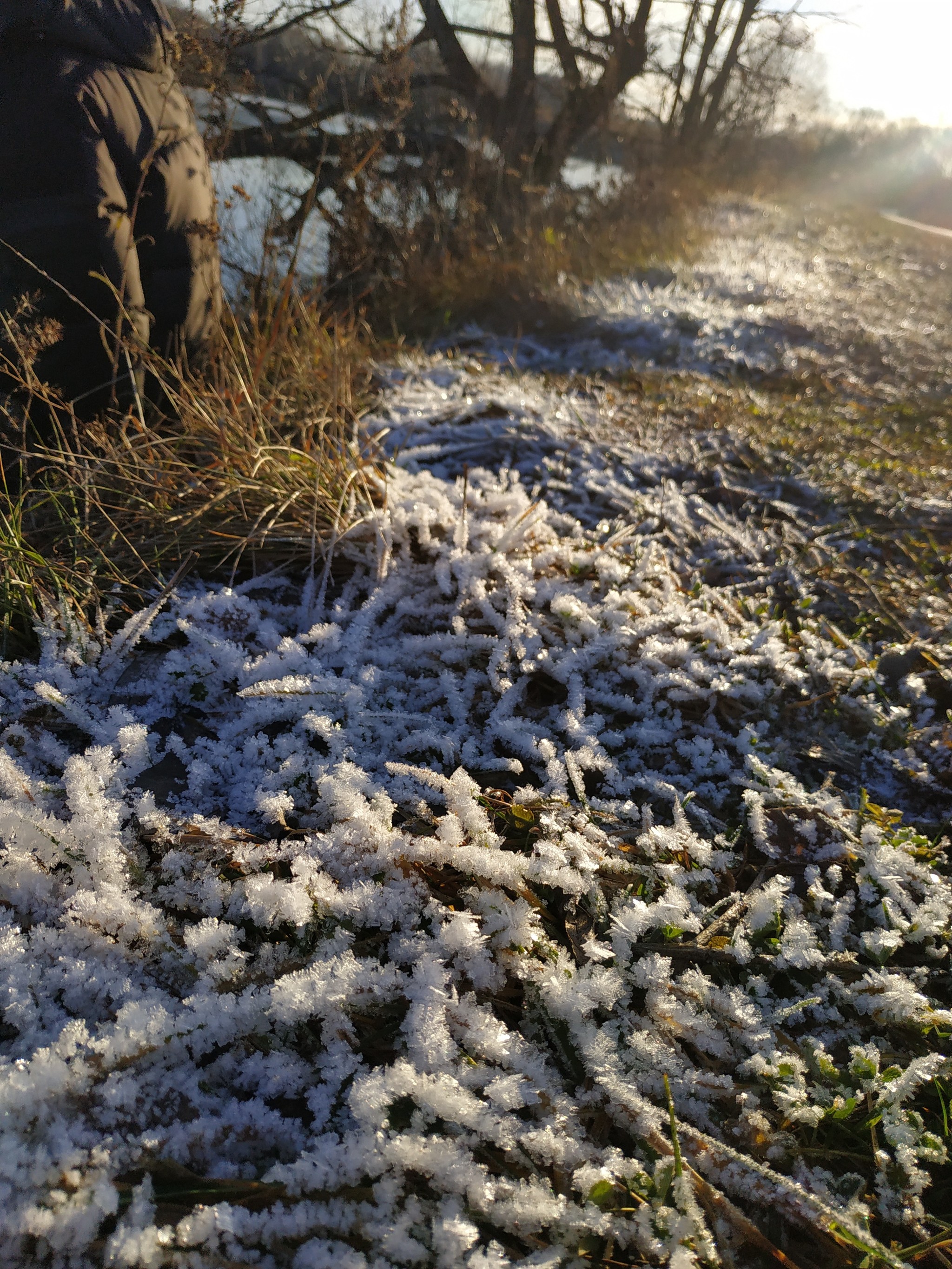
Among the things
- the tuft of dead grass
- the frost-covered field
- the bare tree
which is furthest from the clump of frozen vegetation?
the bare tree

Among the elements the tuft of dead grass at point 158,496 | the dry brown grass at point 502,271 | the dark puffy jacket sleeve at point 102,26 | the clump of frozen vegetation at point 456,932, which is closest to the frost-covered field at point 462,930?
the clump of frozen vegetation at point 456,932

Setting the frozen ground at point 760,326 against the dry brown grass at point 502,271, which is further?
the dry brown grass at point 502,271

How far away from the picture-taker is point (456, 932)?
3.85ft

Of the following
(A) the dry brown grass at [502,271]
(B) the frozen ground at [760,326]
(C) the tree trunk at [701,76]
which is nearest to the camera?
(B) the frozen ground at [760,326]

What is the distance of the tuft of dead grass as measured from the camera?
184 centimetres

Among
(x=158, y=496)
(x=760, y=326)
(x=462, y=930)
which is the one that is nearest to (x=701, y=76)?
(x=760, y=326)

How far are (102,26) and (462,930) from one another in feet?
9.67

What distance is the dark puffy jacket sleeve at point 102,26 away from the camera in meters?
2.13

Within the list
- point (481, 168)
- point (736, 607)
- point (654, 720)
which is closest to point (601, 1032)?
point (654, 720)

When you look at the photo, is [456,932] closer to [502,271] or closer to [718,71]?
[502,271]

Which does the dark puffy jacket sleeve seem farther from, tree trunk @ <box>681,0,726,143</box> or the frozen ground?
tree trunk @ <box>681,0,726,143</box>

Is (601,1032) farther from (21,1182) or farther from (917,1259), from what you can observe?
(21,1182)

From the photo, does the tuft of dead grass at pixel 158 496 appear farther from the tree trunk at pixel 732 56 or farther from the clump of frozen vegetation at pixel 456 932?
the tree trunk at pixel 732 56

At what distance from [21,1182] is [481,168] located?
7.79m
